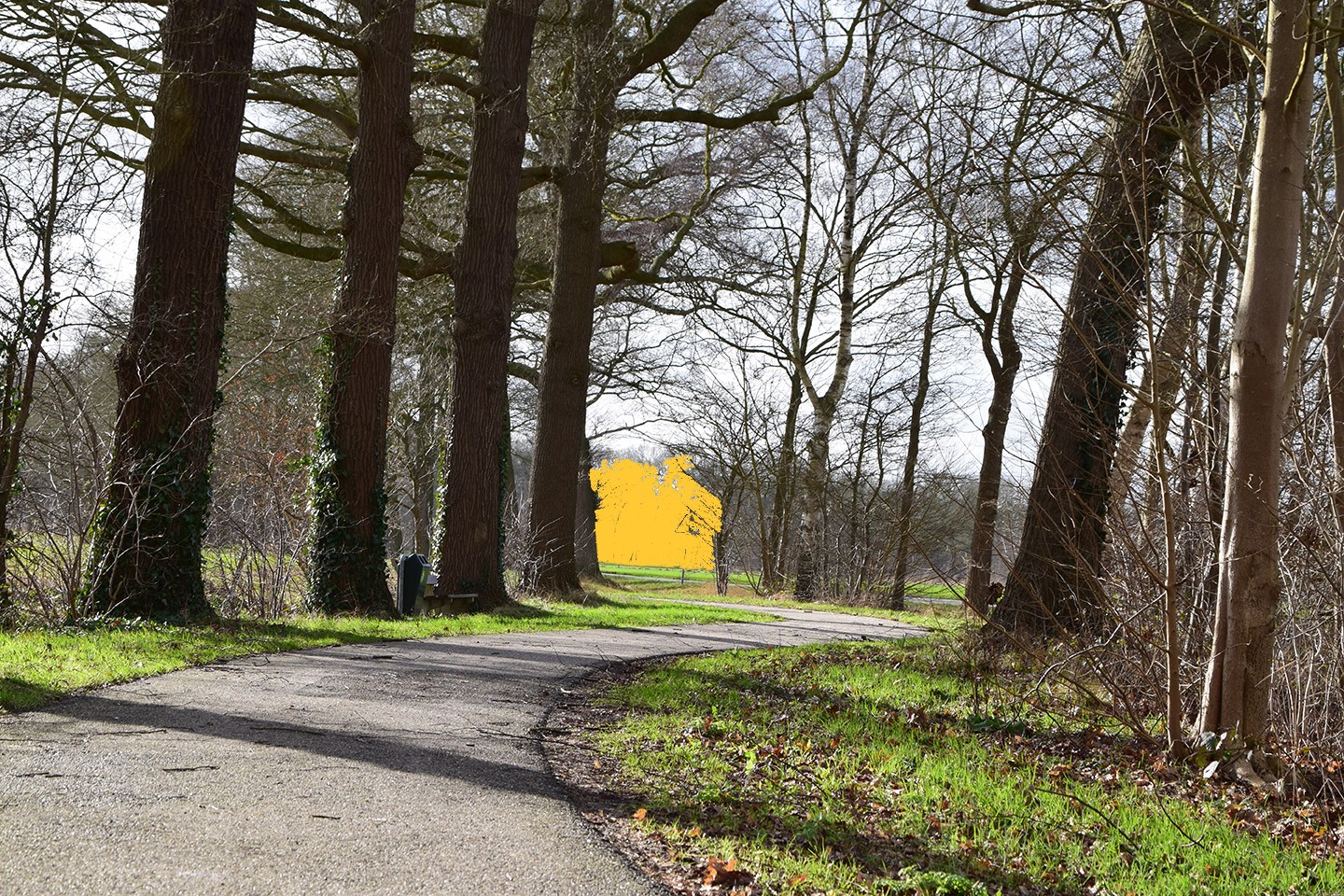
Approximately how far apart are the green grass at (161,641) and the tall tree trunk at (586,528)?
12579 mm

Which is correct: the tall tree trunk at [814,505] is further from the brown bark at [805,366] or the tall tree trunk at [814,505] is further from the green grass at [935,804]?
the green grass at [935,804]

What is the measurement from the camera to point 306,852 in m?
3.89

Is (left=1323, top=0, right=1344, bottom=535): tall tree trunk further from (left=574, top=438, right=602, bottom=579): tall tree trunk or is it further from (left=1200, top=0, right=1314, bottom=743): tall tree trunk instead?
(left=574, top=438, right=602, bottom=579): tall tree trunk

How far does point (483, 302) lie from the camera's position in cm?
1455

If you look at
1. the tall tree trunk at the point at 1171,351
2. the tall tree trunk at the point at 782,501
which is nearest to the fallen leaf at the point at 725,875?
the tall tree trunk at the point at 1171,351

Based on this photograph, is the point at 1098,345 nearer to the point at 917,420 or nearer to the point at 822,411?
the point at 822,411

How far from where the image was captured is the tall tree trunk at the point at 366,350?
496 inches

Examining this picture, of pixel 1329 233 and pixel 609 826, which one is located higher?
pixel 1329 233

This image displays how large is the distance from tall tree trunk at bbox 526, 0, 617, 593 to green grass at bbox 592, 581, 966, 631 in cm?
515

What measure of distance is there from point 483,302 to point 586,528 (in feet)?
44.7

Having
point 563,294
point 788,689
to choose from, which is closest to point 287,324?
point 563,294

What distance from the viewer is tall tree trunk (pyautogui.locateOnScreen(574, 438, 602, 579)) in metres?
27.1

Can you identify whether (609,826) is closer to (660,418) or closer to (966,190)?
(966,190)

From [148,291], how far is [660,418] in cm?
1957
